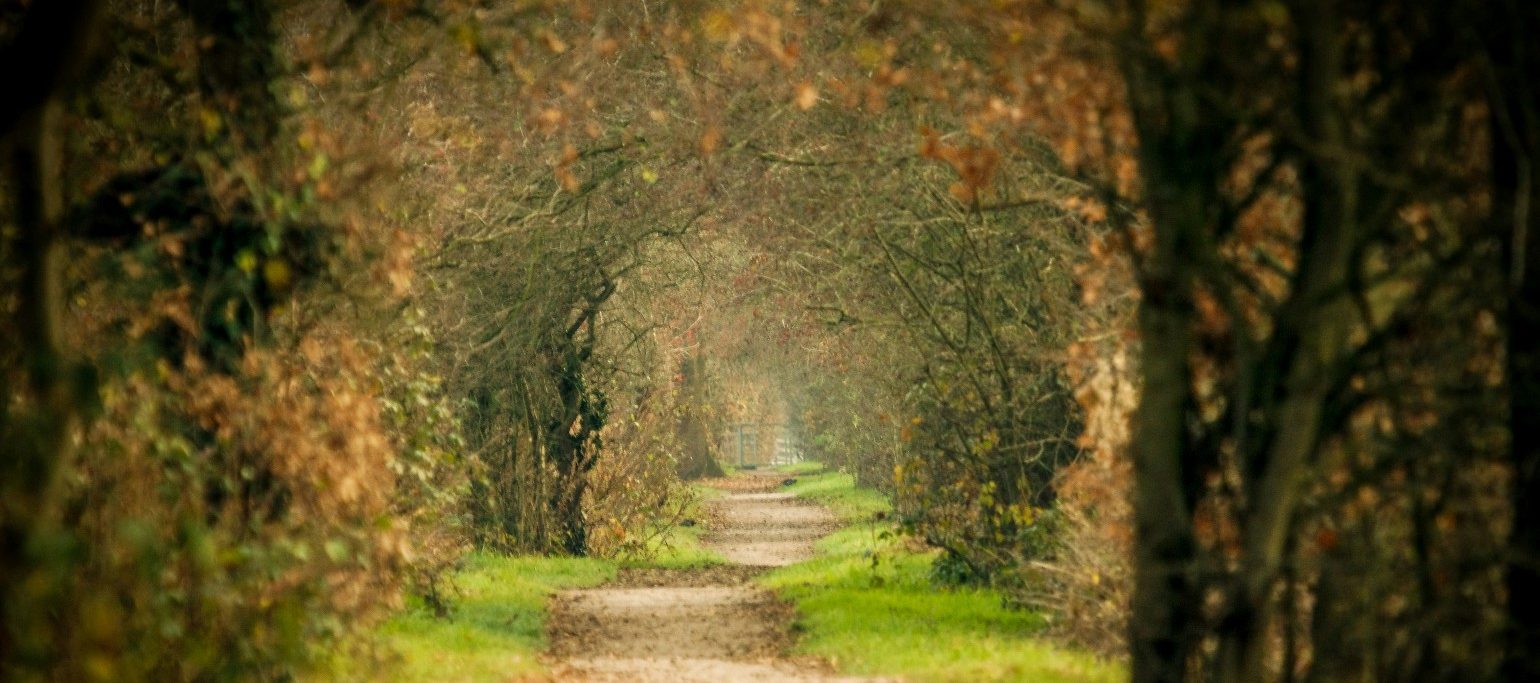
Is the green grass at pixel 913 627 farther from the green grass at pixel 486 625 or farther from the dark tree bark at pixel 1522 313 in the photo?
the dark tree bark at pixel 1522 313

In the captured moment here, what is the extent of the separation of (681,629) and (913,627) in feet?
9.90

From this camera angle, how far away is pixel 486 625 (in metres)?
15.7

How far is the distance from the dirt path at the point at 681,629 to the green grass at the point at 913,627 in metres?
0.38

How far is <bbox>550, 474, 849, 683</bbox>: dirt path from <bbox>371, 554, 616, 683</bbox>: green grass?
32 cm

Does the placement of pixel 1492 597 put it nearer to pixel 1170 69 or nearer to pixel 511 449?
pixel 1170 69

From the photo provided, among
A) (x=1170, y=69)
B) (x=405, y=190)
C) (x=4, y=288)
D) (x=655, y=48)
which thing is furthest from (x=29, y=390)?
(x=655, y=48)

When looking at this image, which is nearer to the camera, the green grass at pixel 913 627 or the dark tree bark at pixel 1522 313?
the dark tree bark at pixel 1522 313

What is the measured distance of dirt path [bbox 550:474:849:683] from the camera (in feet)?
43.7

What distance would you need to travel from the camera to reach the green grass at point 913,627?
38.3ft

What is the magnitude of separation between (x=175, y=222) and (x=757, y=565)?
17.7 meters

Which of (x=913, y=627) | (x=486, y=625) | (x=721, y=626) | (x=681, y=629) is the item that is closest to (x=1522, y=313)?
(x=913, y=627)

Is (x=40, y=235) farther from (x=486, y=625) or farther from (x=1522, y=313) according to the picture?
(x=486, y=625)

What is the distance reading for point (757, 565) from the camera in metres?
26.4

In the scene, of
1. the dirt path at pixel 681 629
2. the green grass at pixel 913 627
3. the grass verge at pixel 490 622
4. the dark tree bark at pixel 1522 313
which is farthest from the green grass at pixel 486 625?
the dark tree bark at pixel 1522 313
